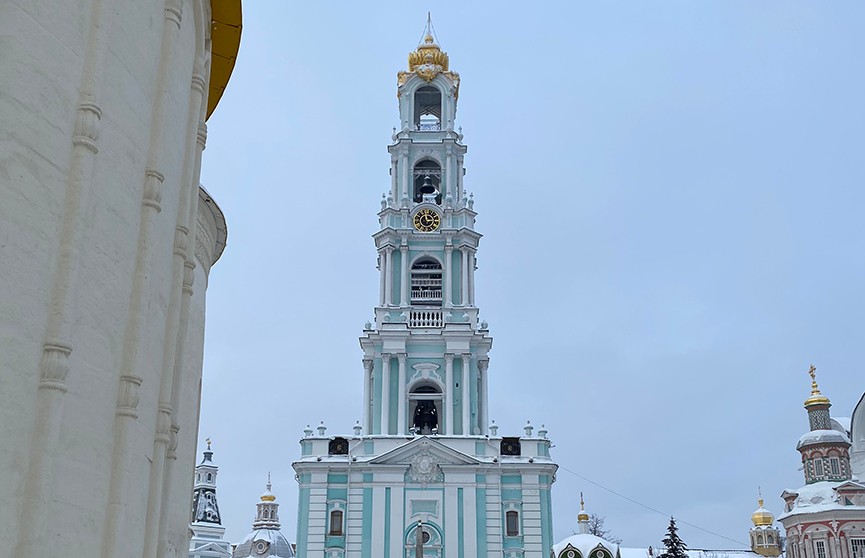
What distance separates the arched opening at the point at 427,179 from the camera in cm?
5203

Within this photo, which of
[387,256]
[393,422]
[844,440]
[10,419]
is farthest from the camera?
[844,440]

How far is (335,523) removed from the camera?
4269 cm

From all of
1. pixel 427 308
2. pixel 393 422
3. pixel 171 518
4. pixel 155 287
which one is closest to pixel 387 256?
pixel 427 308

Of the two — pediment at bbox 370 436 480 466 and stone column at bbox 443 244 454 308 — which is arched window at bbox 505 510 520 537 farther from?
stone column at bbox 443 244 454 308

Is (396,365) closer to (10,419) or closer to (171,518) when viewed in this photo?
(171,518)

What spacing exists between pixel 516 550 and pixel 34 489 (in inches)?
1428

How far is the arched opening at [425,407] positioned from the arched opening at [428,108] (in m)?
14.4

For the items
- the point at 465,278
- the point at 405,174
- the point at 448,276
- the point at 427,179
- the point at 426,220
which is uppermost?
the point at 427,179

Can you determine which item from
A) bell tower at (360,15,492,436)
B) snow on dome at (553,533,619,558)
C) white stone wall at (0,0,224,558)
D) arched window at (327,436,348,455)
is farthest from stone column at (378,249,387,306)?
white stone wall at (0,0,224,558)

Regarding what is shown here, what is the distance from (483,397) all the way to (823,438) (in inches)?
987

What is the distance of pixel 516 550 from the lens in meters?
42.0

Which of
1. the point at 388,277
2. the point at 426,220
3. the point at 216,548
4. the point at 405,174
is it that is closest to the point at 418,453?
the point at 388,277

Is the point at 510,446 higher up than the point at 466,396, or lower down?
lower down

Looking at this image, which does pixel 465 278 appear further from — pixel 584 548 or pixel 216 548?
pixel 216 548
